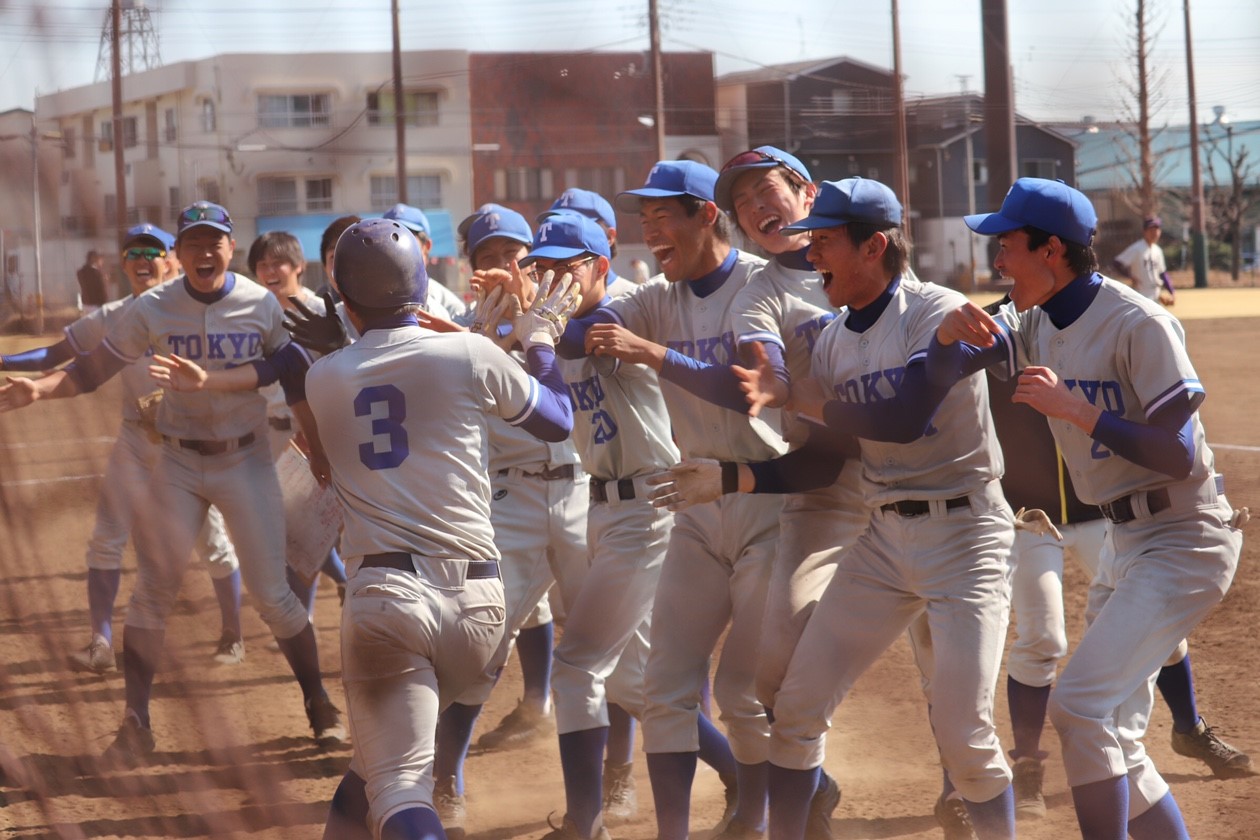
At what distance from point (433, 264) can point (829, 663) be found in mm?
3489

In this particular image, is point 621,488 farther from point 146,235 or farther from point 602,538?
point 146,235

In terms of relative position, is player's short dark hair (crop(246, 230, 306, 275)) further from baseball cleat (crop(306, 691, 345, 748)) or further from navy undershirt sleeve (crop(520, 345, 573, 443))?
navy undershirt sleeve (crop(520, 345, 573, 443))

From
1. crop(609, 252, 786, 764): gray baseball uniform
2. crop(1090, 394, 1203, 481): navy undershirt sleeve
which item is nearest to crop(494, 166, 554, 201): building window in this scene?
crop(609, 252, 786, 764): gray baseball uniform

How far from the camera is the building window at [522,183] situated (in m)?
3.74

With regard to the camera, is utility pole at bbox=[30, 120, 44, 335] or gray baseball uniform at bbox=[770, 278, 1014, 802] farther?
gray baseball uniform at bbox=[770, 278, 1014, 802]

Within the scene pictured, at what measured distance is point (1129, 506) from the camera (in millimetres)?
3117

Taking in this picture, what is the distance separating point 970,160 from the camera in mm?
7102

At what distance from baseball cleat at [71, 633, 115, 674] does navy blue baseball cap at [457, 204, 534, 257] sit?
98.5 inches

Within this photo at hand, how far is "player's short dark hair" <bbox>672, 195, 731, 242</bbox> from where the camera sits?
3.70m

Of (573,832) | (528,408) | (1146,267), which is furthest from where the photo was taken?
(1146,267)

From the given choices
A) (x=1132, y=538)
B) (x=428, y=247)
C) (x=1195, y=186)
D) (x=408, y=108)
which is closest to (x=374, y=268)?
(x=408, y=108)

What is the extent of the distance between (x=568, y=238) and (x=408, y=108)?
5.20 feet

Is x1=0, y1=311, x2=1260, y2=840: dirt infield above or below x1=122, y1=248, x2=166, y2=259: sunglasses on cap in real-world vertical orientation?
below

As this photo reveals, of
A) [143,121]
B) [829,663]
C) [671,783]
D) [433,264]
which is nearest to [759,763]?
[671,783]
